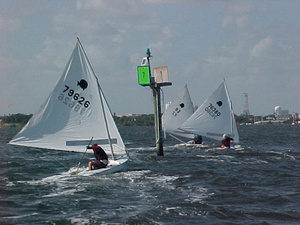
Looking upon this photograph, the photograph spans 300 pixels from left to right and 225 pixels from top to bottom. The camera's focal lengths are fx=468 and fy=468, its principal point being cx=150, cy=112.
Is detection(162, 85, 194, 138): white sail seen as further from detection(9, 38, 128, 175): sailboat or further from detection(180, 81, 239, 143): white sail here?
detection(9, 38, 128, 175): sailboat

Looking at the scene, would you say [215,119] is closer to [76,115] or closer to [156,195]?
[76,115]

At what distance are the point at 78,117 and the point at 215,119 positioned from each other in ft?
67.7

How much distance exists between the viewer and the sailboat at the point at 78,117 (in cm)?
2314

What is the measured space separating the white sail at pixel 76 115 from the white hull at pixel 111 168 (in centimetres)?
56

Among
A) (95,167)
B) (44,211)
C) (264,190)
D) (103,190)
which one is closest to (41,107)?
(95,167)

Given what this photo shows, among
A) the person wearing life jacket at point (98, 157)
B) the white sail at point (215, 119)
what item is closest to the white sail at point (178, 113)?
the white sail at point (215, 119)

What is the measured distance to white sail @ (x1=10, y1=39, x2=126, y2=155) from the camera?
76.0ft

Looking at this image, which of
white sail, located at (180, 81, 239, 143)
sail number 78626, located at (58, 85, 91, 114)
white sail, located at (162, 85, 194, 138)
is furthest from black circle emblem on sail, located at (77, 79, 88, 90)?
white sail, located at (162, 85, 194, 138)

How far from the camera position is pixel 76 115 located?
77.6ft

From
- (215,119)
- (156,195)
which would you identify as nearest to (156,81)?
(215,119)

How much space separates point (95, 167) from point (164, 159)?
32.4ft

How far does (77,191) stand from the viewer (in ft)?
64.6

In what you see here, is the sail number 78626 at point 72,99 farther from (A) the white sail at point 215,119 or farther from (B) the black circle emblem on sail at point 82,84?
(A) the white sail at point 215,119

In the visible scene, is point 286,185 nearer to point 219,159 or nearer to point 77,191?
point 77,191
